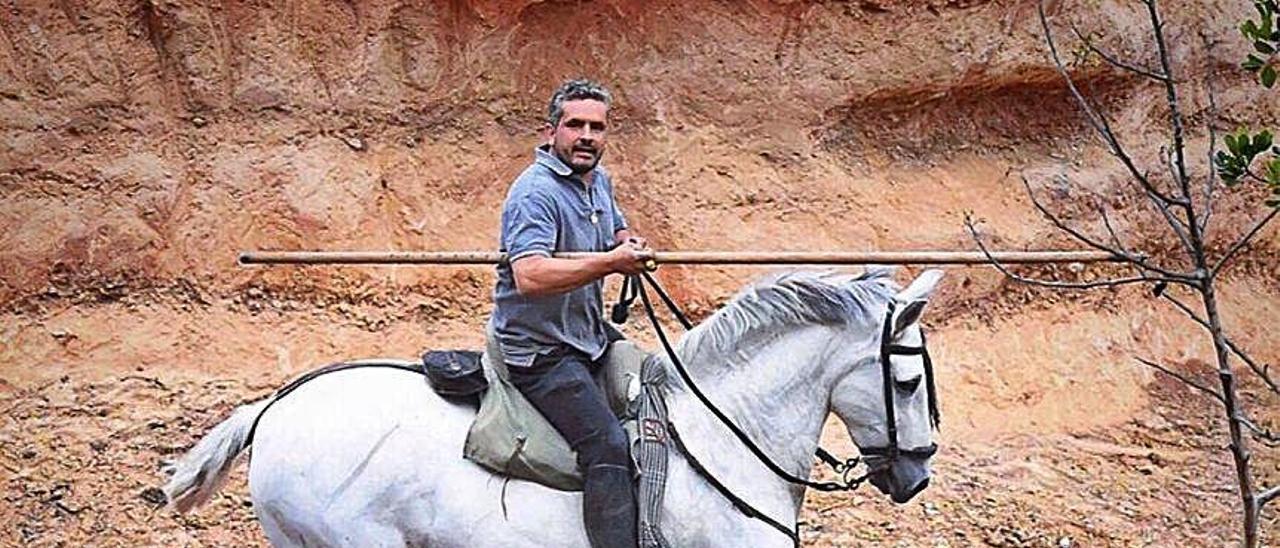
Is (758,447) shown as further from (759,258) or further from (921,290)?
(921,290)

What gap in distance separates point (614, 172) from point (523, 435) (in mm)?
6104

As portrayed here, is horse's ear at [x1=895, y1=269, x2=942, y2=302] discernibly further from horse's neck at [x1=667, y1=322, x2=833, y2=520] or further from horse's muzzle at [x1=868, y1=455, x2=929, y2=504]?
horse's muzzle at [x1=868, y1=455, x2=929, y2=504]

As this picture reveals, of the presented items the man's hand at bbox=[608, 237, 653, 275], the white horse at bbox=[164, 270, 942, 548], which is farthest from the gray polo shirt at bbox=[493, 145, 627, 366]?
the white horse at bbox=[164, 270, 942, 548]

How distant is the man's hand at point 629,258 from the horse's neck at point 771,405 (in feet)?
2.20

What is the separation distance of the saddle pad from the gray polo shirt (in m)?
0.14

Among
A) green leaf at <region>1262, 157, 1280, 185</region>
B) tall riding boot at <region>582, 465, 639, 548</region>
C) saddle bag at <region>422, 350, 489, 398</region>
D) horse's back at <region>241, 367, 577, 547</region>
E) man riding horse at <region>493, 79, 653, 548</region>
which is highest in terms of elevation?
green leaf at <region>1262, 157, 1280, 185</region>

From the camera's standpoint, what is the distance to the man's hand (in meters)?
5.21

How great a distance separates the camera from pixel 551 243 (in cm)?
533

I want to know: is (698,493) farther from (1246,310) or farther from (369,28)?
(1246,310)

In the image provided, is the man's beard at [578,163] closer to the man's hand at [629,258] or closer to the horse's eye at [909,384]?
the man's hand at [629,258]

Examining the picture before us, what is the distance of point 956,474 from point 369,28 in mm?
5096

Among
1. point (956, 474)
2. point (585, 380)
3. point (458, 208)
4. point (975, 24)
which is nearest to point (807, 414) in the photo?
point (585, 380)

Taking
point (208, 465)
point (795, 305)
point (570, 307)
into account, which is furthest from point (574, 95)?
point (208, 465)

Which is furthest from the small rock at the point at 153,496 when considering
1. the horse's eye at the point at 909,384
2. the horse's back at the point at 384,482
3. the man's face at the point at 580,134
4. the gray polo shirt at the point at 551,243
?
the horse's eye at the point at 909,384
